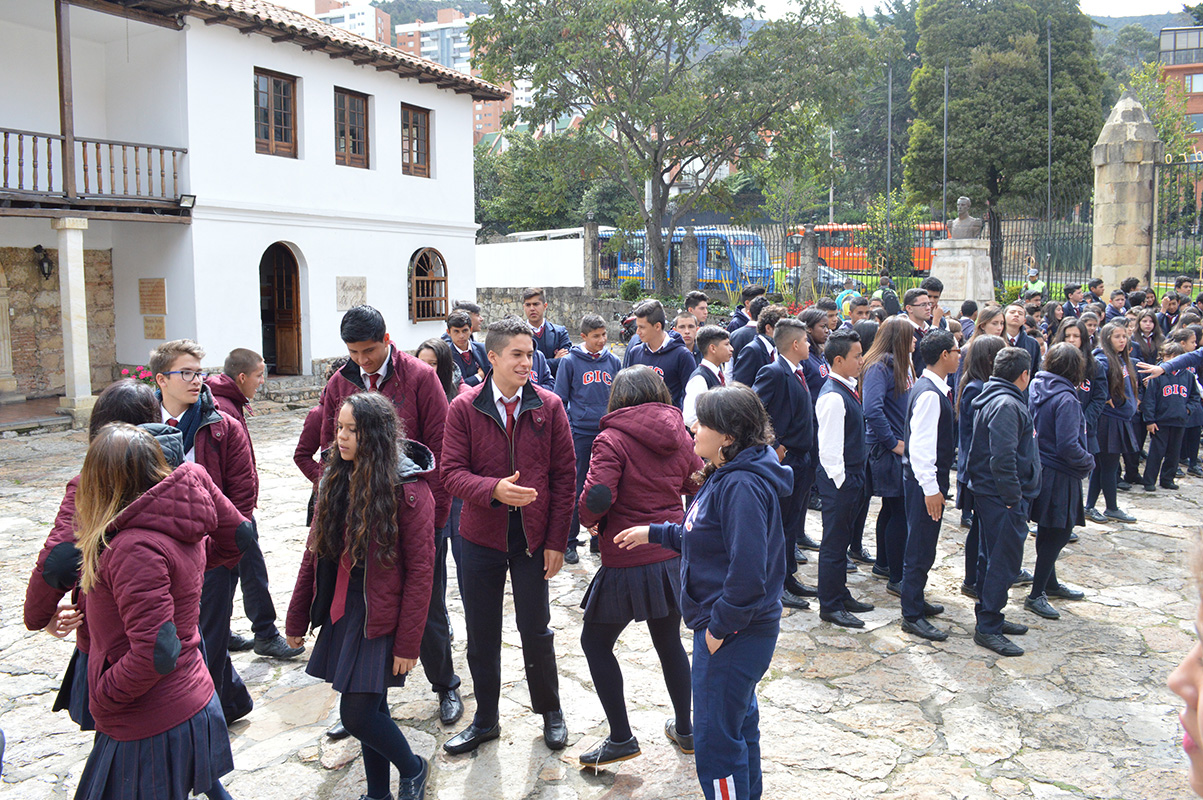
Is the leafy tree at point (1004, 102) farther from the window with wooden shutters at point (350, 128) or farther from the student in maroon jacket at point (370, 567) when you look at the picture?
the student in maroon jacket at point (370, 567)

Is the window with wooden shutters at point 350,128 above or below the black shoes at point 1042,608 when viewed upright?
above

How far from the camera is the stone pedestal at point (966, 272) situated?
15008 millimetres

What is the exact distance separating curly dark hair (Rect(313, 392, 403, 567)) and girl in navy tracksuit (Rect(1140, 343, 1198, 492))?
8.30m

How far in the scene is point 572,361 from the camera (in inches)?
257

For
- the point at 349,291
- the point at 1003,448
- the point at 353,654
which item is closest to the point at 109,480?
the point at 353,654

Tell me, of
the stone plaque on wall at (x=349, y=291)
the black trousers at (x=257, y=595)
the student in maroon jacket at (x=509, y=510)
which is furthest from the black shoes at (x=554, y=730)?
the stone plaque on wall at (x=349, y=291)

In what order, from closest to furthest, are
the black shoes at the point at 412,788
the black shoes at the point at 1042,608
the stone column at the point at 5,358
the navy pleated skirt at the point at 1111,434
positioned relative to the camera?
the black shoes at the point at 412,788 < the black shoes at the point at 1042,608 < the navy pleated skirt at the point at 1111,434 < the stone column at the point at 5,358

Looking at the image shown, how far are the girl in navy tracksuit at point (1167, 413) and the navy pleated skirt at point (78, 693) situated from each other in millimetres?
9241

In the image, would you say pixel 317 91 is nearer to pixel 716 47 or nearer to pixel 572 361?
pixel 716 47

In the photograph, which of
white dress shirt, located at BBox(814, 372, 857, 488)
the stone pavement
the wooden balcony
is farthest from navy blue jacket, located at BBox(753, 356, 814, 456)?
the wooden balcony

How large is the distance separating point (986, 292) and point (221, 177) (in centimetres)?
1337

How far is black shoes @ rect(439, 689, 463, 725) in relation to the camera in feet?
13.9

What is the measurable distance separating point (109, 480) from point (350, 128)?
15674mm

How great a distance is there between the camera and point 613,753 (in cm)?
376
